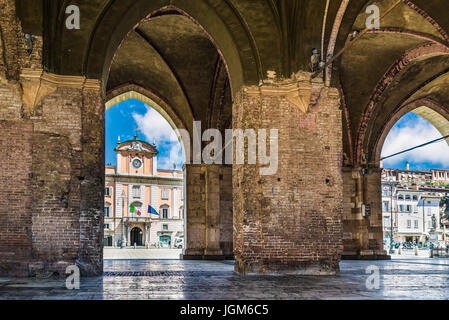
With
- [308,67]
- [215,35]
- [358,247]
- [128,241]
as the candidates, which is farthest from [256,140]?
[128,241]

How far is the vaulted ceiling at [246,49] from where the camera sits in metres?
11.5

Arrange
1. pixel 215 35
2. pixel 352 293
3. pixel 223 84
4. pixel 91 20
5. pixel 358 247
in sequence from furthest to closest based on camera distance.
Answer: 1. pixel 358 247
2. pixel 223 84
3. pixel 215 35
4. pixel 91 20
5. pixel 352 293

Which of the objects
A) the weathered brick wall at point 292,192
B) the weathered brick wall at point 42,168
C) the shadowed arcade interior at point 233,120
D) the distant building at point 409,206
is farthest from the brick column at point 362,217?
the distant building at point 409,206

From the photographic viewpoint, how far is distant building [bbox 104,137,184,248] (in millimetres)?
51625

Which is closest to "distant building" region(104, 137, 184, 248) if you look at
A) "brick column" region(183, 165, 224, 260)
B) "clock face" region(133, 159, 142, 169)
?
"clock face" region(133, 159, 142, 169)

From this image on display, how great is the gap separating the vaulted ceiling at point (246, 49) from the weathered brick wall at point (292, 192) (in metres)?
0.74

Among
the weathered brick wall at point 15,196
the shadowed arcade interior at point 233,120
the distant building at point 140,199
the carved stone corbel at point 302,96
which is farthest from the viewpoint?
the distant building at point 140,199

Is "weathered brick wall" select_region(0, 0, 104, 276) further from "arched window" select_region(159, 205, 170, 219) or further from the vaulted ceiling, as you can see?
"arched window" select_region(159, 205, 170, 219)

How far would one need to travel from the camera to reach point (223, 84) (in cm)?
1900

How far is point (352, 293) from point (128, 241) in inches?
1806

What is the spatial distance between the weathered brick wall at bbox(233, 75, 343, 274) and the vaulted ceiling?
740mm

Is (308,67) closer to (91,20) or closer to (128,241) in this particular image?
(91,20)

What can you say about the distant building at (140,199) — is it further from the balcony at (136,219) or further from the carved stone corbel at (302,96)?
the carved stone corbel at (302,96)
